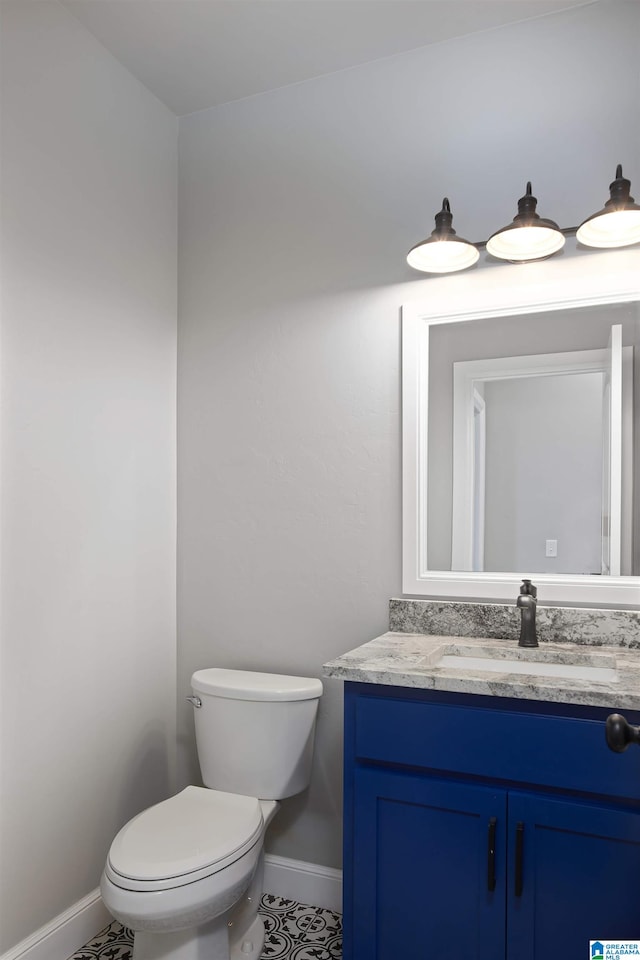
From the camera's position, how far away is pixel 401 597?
2.12m

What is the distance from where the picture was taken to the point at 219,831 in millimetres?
1745

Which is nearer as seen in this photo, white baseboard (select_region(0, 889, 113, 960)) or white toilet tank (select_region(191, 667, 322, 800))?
white baseboard (select_region(0, 889, 113, 960))

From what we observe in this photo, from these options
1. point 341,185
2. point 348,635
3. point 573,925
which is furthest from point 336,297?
point 573,925

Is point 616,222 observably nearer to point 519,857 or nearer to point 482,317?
point 482,317

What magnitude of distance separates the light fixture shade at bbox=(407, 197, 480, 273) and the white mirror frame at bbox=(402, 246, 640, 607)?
76 mm

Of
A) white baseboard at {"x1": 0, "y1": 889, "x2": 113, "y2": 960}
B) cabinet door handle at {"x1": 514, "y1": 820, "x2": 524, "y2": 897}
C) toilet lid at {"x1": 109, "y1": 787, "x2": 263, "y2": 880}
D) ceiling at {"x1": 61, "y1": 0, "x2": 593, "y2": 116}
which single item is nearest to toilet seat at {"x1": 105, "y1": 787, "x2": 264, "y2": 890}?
toilet lid at {"x1": 109, "y1": 787, "x2": 263, "y2": 880}

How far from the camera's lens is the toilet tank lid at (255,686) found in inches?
79.5

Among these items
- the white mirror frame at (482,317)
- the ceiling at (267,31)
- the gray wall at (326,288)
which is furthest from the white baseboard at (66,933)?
the ceiling at (267,31)

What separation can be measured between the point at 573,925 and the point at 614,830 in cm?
23

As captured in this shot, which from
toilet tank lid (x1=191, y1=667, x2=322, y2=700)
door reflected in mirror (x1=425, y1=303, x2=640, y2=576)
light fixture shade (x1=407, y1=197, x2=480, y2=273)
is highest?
light fixture shade (x1=407, y1=197, x2=480, y2=273)

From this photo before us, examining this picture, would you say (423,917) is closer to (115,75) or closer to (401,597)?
(401,597)

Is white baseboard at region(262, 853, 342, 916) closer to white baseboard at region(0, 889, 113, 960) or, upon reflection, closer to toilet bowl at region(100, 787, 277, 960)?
toilet bowl at region(100, 787, 277, 960)

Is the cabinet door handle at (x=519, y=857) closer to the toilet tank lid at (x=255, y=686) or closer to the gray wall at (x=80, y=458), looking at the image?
the toilet tank lid at (x=255, y=686)

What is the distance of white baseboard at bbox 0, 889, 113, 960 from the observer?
5.90ft
